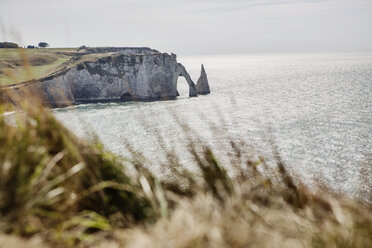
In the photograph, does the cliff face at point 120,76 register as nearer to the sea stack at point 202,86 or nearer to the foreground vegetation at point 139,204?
the sea stack at point 202,86

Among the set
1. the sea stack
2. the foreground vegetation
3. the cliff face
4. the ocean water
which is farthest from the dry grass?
the sea stack

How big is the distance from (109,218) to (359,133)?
45485mm

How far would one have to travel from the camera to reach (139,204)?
2.22 m

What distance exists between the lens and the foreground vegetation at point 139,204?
5.62 feet

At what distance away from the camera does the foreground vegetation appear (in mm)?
1713

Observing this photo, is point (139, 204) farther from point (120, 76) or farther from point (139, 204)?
point (120, 76)

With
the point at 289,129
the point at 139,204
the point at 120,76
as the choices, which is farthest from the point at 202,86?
the point at 139,204

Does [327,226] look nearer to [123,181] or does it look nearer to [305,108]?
[123,181]

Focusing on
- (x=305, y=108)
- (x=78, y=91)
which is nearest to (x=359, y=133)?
(x=305, y=108)

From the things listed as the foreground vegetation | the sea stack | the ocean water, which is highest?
the foreground vegetation

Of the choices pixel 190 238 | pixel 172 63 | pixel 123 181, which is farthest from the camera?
pixel 172 63

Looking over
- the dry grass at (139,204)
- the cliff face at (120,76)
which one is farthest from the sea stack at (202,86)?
the dry grass at (139,204)

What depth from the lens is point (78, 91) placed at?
65.9 metres

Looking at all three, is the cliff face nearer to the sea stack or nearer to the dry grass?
the sea stack
